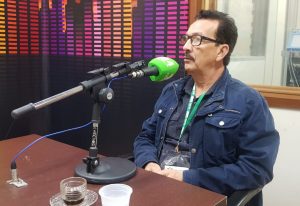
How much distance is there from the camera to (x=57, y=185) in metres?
1.29

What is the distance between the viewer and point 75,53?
304 cm

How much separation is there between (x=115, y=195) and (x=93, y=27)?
1.97 metres

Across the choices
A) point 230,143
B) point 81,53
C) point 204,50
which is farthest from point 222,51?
point 81,53

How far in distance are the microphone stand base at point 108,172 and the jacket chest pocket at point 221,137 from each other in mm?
445

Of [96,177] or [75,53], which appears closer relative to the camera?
[96,177]

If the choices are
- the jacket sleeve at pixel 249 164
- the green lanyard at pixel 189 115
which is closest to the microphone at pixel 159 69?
the green lanyard at pixel 189 115

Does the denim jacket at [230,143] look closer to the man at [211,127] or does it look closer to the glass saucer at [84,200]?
the man at [211,127]

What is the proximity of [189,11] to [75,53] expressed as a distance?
1166 millimetres

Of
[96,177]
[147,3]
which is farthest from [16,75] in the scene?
[96,177]

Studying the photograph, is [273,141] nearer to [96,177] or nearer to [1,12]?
[96,177]

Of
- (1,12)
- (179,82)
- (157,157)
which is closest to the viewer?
(157,157)

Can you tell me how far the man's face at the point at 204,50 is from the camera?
185 centimetres

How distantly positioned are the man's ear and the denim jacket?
0.09m

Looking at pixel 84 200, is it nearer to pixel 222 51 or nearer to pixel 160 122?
pixel 160 122
